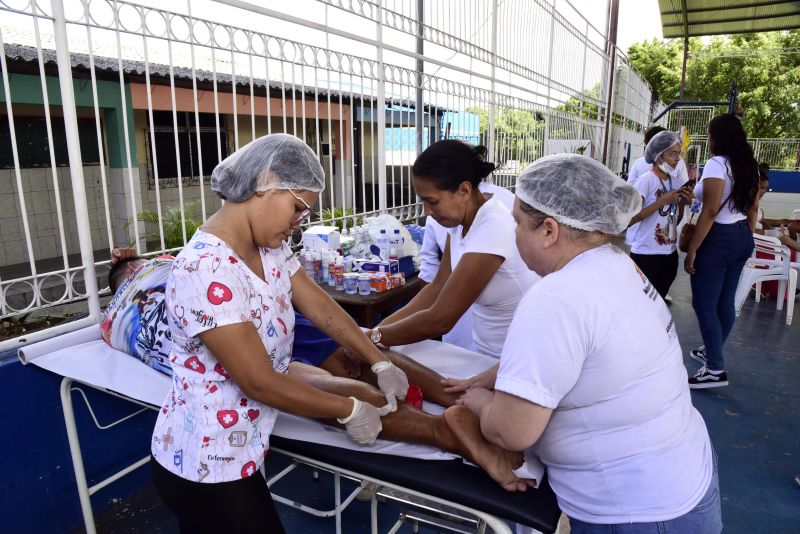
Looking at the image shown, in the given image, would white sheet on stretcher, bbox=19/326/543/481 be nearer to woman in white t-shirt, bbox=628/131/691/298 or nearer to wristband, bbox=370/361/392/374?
wristband, bbox=370/361/392/374

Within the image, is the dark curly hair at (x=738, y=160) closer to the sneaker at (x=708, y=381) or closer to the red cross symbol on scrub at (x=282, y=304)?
the sneaker at (x=708, y=381)

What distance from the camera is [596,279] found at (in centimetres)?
112

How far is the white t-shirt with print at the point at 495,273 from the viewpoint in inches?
74.8

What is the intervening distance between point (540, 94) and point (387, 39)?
161 inches

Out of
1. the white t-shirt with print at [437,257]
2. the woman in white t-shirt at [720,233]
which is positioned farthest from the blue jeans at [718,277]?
the white t-shirt with print at [437,257]

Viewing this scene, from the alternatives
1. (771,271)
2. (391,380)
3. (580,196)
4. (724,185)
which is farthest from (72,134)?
(771,271)

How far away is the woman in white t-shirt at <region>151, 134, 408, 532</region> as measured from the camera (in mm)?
1220

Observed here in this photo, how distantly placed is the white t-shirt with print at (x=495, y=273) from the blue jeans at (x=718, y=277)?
210cm

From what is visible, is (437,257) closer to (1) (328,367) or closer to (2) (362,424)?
(1) (328,367)

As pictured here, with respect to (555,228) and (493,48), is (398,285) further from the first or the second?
(493,48)

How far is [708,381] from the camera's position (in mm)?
3617

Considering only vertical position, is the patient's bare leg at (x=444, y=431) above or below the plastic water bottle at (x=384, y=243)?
below

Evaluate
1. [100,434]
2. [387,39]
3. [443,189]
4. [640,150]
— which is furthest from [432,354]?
[640,150]

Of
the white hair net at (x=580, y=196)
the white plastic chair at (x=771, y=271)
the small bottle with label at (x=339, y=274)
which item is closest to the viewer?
the white hair net at (x=580, y=196)
